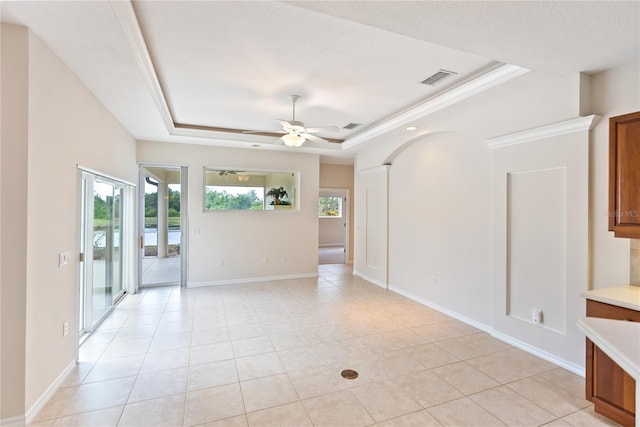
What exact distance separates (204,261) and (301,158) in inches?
113

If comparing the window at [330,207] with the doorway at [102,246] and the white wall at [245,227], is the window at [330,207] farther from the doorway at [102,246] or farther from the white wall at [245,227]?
the doorway at [102,246]

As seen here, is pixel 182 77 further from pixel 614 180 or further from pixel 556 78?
pixel 614 180

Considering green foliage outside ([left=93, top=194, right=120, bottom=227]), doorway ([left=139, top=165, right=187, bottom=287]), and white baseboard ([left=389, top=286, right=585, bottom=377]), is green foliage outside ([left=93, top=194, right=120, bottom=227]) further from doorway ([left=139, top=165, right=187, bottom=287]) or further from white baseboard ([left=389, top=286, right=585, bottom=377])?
white baseboard ([left=389, top=286, right=585, bottom=377])

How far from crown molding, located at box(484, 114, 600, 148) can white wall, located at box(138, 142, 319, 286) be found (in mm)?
3963

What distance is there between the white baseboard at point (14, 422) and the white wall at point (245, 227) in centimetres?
386

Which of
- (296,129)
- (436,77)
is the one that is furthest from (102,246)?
(436,77)

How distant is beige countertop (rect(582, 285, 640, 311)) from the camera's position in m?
2.10

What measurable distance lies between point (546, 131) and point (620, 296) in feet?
5.16

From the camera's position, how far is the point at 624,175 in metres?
2.27

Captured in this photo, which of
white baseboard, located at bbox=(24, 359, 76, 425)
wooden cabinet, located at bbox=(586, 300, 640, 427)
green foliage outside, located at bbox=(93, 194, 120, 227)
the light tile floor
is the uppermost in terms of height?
green foliage outside, located at bbox=(93, 194, 120, 227)

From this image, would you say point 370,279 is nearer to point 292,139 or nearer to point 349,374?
point 292,139

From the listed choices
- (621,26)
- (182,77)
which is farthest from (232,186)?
(621,26)

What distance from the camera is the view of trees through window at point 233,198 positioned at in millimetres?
6207

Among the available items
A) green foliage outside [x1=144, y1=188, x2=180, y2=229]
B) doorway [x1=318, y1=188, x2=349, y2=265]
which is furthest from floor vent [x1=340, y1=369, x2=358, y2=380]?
doorway [x1=318, y1=188, x2=349, y2=265]
